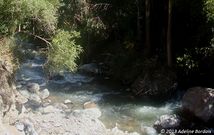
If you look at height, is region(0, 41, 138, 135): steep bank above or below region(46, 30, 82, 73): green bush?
below

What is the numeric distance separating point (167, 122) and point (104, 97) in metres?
4.56

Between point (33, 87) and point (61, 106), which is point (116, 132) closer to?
point (61, 106)

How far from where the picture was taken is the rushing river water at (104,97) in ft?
54.1

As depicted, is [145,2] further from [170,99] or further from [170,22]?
[170,99]

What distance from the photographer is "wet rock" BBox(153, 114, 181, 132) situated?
15.1m

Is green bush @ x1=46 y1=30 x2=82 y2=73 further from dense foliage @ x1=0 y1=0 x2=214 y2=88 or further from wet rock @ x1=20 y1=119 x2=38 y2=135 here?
wet rock @ x1=20 y1=119 x2=38 y2=135

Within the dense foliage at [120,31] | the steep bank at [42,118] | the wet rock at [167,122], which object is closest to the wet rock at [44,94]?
the steep bank at [42,118]

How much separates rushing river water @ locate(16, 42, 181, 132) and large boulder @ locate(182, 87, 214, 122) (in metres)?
1.64

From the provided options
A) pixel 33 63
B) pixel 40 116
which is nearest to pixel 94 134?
pixel 40 116

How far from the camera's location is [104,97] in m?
19.1

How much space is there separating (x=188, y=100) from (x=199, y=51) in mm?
3528

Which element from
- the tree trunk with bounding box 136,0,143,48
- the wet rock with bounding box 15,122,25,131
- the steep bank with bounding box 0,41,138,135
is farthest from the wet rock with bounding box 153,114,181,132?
the tree trunk with bounding box 136,0,143,48

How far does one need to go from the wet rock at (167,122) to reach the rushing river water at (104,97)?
594 millimetres

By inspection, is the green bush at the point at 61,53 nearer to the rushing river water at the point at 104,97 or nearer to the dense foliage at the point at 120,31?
A: the dense foliage at the point at 120,31
